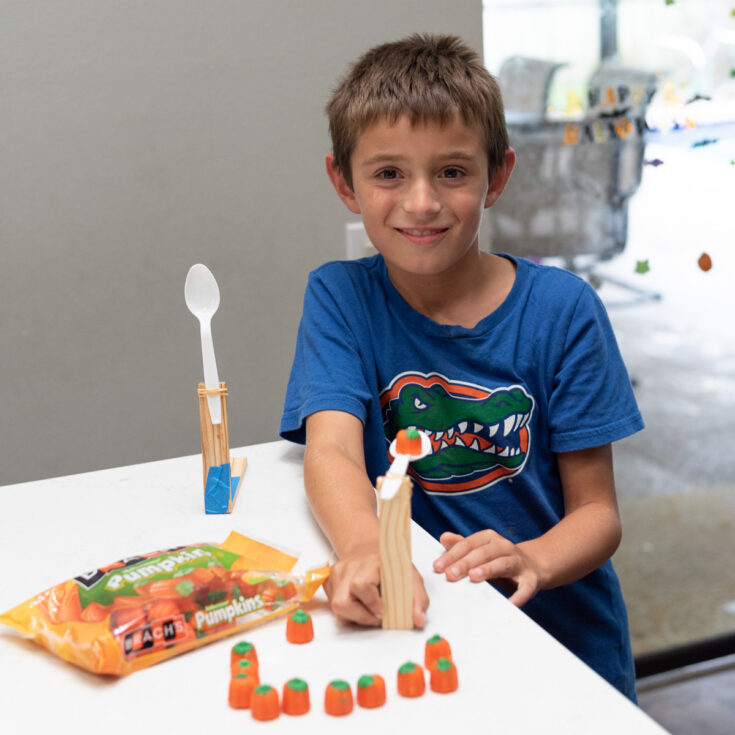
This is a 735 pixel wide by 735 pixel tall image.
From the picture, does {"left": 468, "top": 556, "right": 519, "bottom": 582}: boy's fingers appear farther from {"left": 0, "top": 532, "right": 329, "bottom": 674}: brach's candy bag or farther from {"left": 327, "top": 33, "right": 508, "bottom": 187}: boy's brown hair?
{"left": 327, "top": 33, "right": 508, "bottom": 187}: boy's brown hair

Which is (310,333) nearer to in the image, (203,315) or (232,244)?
(203,315)

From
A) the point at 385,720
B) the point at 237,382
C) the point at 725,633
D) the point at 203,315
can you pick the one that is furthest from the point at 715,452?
the point at 385,720

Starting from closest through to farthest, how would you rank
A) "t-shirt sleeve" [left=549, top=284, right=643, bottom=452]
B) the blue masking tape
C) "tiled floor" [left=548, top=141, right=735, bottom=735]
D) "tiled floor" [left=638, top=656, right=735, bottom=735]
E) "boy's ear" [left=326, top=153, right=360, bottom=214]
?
the blue masking tape
"t-shirt sleeve" [left=549, top=284, right=643, bottom=452]
"boy's ear" [left=326, top=153, right=360, bottom=214]
"tiled floor" [left=638, top=656, right=735, bottom=735]
"tiled floor" [left=548, top=141, right=735, bottom=735]

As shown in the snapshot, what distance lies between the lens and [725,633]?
1.77 meters

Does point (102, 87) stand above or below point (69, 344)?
above

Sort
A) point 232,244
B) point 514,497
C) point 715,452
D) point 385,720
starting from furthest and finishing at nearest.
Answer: point 715,452, point 232,244, point 514,497, point 385,720

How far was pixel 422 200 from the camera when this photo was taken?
840 millimetres

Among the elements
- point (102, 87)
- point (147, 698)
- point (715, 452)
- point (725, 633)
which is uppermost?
point (102, 87)

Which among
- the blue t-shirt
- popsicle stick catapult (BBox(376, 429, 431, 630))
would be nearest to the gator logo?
the blue t-shirt

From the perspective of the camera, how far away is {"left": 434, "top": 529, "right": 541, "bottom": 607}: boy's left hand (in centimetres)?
63

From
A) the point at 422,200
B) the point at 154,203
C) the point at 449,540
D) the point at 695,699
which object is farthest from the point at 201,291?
the point at 695,699

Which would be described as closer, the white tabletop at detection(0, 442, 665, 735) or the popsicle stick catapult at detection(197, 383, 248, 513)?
the white tabletop at detection(0, 442, 665, 735)

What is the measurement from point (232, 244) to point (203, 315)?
53cm

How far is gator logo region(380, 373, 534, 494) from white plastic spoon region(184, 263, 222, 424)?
0.73 feet
